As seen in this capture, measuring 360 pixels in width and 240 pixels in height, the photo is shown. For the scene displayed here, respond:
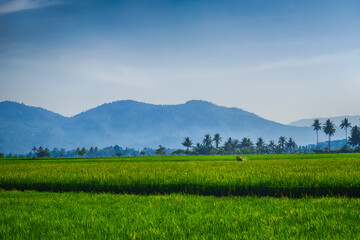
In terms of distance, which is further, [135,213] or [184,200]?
[184,200]

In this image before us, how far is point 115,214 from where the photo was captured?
870 centimetres

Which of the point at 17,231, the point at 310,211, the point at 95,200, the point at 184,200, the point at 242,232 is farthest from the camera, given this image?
the point at 95,200

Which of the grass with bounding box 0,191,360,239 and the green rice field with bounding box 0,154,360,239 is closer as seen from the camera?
the grass with bounding box 0,191,360,239

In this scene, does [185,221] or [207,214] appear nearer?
[185,221]

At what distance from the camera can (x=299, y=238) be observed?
6.02 meters

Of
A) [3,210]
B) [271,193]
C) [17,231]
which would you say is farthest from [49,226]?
[271,193]

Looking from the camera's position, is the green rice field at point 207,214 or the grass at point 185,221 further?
the green rice field at point 207,214

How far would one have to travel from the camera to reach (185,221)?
748 cm

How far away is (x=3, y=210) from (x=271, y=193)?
11214mm

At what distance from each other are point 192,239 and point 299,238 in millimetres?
2449

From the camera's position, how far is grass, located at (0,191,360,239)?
21.1ft

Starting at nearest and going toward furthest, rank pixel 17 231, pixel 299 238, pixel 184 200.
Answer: pixel 299 238
pixel 17 231
pixel 184 200

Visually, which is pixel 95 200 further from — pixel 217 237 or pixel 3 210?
pixel 217 237

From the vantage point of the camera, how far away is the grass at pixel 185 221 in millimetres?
6438
